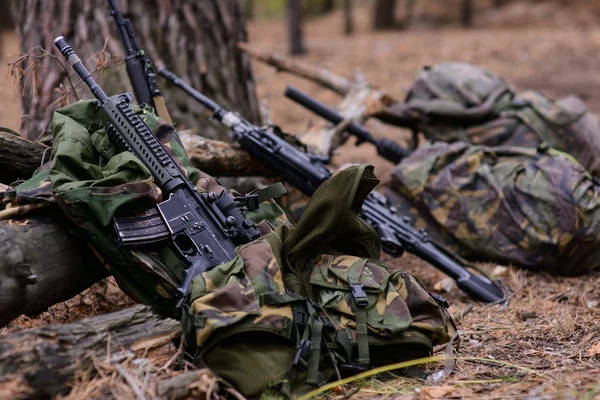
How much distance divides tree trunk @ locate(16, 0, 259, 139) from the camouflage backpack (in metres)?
1.57

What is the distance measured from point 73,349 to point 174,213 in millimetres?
840

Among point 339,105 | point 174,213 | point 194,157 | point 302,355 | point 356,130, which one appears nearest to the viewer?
point 302,355

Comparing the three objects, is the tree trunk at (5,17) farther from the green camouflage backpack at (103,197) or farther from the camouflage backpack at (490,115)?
the green camouflage backpack at (103,197)

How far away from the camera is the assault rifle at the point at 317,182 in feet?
13.8

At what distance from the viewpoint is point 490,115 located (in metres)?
5.50

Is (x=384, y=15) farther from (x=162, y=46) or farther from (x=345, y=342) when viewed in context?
(x=345, y=342)

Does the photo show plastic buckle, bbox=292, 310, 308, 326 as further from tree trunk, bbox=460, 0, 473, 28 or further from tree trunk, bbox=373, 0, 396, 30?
tree trunk, bbox=460, 0, 473, 28

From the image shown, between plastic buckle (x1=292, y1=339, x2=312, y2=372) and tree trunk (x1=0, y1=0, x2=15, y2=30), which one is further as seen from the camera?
tree trunk (x1=0, y1=0, x2=15, y2=30)

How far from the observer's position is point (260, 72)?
38.2 ft

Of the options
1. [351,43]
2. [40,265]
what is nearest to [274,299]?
[40,265]

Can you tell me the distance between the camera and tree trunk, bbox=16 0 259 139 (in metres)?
4.75

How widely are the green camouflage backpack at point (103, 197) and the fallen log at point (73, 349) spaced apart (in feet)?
0.58

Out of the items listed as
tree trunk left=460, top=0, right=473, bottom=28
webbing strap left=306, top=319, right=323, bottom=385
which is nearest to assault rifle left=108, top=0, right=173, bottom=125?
webbing strap left=306, top=319, right=323, bottom=385

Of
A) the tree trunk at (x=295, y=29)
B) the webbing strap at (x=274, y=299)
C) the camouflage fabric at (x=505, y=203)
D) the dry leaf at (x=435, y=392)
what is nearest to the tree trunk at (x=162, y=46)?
the camouflage fabric at (x=505, y=203)
